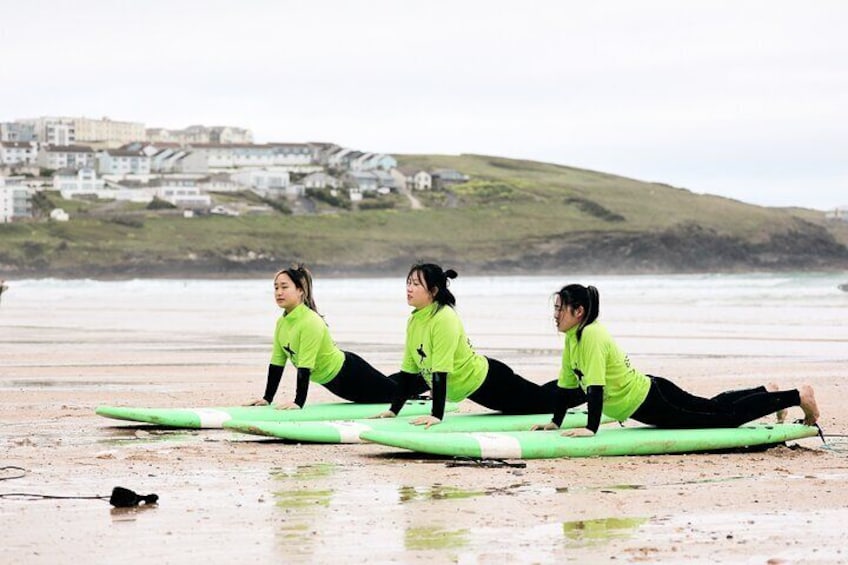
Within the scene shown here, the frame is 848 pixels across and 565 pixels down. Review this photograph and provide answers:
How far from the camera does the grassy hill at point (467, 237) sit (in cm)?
10825

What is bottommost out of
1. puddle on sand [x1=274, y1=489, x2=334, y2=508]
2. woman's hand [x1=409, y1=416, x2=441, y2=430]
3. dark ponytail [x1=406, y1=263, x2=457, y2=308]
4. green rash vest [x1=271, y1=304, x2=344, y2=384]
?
puddle on sand [x1=274, y1=489, x2=334, y2=508]

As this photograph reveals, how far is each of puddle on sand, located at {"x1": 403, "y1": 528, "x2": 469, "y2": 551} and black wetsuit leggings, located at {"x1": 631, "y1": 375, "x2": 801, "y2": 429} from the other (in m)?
3.45

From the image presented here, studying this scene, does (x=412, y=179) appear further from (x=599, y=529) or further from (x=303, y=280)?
(x=599, y=529)

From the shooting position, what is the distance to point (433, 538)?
20.5 feet

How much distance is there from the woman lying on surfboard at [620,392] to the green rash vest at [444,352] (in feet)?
2.55

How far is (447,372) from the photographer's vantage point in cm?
1009

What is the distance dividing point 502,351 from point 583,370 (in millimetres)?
10961

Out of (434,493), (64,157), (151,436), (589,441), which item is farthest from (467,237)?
(434,493)

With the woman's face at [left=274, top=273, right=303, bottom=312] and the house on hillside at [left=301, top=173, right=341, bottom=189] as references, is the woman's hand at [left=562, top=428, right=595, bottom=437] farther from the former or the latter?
the house on hillside at [left=301, top=173, right=341, bottom=189]

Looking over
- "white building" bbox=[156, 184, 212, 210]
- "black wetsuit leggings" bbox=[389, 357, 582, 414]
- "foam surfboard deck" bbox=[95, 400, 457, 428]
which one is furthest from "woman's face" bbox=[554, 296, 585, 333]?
"white building" bbox=[156, 184, 212, 210]

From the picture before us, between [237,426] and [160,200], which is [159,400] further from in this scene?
[160,200]

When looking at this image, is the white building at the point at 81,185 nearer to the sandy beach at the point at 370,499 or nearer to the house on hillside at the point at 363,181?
the house on hillside at the point at 363,181

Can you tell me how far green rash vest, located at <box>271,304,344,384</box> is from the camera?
11289 millimetres

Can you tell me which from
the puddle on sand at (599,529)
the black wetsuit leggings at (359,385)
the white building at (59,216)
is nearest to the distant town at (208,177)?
the white building at (59,216)
